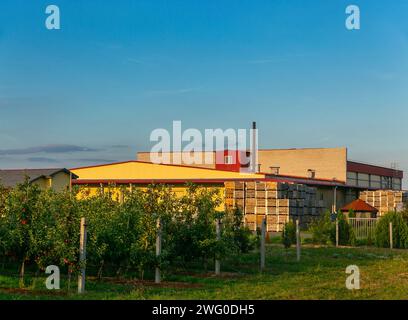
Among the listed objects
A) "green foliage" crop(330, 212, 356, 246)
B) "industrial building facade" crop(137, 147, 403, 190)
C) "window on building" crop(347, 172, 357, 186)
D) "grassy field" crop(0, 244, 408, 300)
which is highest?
"industrial building facade" crop(137, 147, 403, 190)

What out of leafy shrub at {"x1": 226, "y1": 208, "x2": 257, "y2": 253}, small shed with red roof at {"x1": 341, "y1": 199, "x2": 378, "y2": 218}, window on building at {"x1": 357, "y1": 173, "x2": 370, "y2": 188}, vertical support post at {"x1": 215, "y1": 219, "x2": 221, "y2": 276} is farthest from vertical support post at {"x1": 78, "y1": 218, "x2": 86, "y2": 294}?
window on building at {"x1": 357, "y1": 173, "x2": 370, "y2": 188}

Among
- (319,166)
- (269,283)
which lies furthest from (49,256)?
(319,166)

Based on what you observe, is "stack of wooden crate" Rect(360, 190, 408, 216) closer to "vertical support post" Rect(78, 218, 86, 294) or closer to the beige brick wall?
the beige brick wall

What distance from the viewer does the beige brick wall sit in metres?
79.9

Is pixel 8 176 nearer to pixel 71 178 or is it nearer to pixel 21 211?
pixel 71 178

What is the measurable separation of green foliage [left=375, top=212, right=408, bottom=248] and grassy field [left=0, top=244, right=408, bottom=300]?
39.5ft

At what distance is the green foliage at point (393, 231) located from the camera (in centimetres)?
3553

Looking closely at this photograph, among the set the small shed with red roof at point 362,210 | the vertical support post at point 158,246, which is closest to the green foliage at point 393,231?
the small shed with red roof at point 362,210

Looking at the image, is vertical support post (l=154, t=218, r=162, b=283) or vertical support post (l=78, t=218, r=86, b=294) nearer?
vertical support post (l=78, t=218, r=86, b=294)

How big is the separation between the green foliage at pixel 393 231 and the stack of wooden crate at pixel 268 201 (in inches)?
627

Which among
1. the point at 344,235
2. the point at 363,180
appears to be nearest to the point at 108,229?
the point at 344,235

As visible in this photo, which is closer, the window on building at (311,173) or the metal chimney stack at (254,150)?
the metal chimney stack at (254,150)

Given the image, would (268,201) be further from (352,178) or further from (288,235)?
(352,178)

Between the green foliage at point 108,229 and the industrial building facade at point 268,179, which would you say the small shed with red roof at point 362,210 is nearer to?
the industrial building facade at point 268,179
